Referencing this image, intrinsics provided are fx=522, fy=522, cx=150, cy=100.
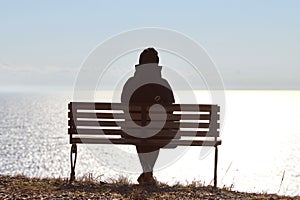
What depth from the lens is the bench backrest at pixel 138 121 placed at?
11250mm

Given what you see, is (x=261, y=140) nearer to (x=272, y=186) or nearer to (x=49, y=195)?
(x=272, y=186)

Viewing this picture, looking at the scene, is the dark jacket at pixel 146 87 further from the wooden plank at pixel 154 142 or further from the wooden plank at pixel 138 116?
the wooden plank at pixel 154 142

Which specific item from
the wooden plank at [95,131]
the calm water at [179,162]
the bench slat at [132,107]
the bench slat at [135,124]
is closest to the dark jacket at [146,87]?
the bench slat at [132,107]

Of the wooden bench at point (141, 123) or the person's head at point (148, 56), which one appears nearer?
the wooden bench at point (141, 123)

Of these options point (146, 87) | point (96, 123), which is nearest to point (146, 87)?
point (146, 87)

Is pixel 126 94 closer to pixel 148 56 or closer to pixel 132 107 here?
pixel 132 107

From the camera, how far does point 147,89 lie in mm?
11656

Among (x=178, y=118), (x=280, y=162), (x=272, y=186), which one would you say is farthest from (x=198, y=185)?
(x=280, y=162)

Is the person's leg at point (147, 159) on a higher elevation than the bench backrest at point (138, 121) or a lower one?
lower

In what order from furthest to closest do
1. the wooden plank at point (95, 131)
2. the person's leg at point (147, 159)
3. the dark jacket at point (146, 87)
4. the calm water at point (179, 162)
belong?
the calm water at point (179, 162) < the dark jacket at point (146, 87) < the person's leg at point (147, 159) < the wooden plank at point (95, 131)

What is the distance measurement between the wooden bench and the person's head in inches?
45.6

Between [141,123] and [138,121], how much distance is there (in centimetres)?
8

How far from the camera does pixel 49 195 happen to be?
9.47m

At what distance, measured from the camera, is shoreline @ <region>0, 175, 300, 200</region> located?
9.50m
